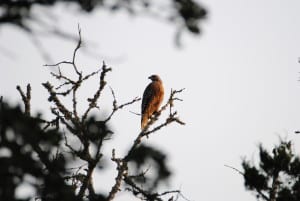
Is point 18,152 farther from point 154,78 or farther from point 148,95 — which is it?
point 154,78

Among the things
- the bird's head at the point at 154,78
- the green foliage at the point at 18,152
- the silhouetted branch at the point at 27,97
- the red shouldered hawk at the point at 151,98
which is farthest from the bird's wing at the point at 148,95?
the green foliage at the point at 18,152

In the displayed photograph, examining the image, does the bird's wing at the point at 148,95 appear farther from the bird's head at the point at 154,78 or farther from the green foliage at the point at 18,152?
the green foliage at the point at 18,152

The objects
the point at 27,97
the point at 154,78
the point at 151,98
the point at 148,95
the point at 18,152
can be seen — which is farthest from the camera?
the point at 154,78

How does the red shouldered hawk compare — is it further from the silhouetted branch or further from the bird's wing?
the silhouetted branch

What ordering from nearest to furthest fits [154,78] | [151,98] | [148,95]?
[151,98]
[148,95]
[154,78]

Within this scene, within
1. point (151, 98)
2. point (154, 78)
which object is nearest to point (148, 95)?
point (151, 98)

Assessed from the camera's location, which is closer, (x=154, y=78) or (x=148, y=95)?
(x=148, y=95)

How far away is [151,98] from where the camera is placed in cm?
1088

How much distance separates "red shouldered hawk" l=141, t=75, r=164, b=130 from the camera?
33.9 feet

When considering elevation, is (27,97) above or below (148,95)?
below

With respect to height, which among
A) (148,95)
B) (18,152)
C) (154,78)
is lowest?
(18,152)

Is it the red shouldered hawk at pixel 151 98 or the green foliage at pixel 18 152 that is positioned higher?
the red shouldered hawk at pixel 151 98

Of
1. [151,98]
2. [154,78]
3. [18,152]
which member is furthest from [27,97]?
[154,78]

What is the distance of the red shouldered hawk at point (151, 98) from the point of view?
10.3 metres
